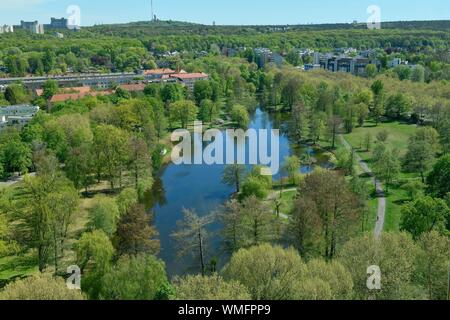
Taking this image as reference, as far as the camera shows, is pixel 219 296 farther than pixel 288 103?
No

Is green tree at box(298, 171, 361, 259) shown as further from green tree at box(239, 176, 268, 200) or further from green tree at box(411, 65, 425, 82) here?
green tree at box(411, 65, 425, 82)

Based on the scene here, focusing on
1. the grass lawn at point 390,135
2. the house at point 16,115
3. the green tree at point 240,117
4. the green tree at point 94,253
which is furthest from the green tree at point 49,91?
the green tree at point 94,253

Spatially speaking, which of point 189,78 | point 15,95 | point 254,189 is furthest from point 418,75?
point 15,95

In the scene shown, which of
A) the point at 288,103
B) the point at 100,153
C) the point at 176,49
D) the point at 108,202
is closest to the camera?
the point at 108,202

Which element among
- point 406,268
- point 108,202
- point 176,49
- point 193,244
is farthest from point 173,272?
point 176,49

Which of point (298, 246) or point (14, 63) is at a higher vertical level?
point (14, 63)

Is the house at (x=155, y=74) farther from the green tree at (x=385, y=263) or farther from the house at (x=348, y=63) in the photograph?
the green tree at (x=385, y=263)
